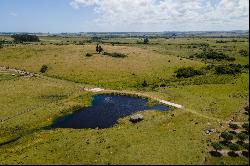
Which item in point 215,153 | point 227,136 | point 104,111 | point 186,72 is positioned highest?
point 186,72

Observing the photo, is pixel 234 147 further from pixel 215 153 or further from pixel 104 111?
pixel 104 111

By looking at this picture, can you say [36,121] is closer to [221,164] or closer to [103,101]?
[103,101]

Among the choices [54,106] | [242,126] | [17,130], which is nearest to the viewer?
[242,126]

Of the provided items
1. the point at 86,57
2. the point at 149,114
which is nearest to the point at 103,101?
the point at 149,114

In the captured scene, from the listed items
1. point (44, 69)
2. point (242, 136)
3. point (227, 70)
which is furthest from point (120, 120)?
point (44, 69)

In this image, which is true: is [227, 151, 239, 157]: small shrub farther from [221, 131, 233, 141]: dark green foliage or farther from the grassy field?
[221, 131, 233, 141]: dark green foliage
